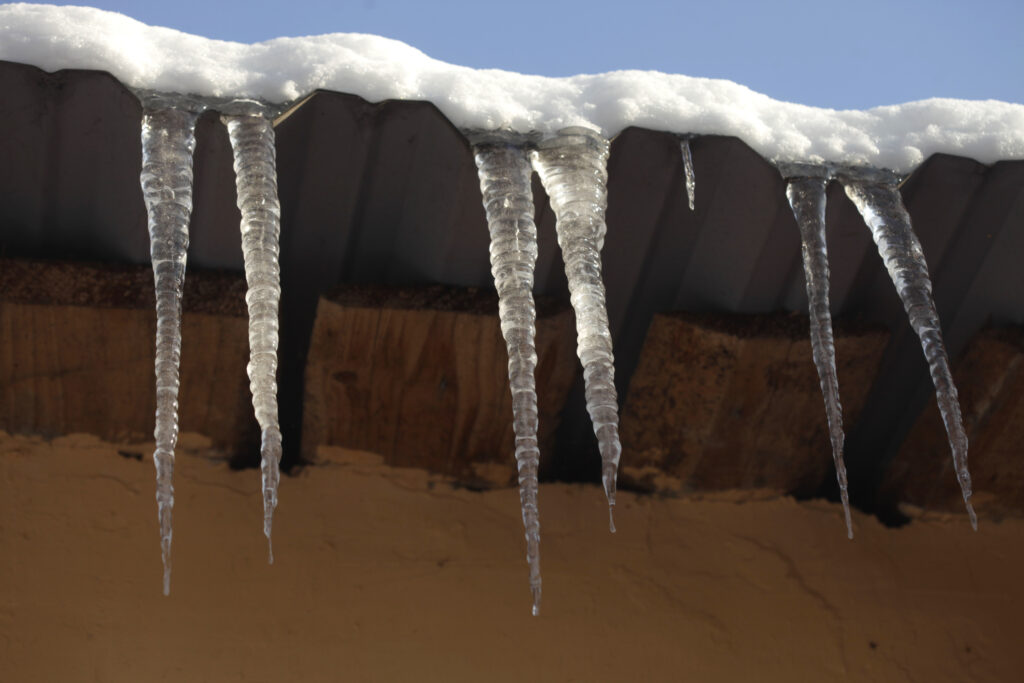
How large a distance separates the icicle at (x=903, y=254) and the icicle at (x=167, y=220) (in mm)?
1004

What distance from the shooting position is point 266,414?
1.36 meters

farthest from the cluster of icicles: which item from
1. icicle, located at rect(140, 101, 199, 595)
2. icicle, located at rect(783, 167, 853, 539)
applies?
icicle, located at rect(783, 167, 853, 539)

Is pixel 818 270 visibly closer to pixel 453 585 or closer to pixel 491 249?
pixel 491 249

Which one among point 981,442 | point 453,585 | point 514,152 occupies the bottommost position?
point 453,585

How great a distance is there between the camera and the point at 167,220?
4.31ft

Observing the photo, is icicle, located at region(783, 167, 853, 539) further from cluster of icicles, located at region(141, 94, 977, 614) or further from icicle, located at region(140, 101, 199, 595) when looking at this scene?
icicle, located at region(140, 101, 199, 595)

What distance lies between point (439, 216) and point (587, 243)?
0.98ft

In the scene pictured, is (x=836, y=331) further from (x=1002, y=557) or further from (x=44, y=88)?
(x=44, y=88)

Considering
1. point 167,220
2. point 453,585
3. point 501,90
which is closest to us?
point 167,220

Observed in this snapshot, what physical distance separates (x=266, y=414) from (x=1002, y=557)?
65.1 inches

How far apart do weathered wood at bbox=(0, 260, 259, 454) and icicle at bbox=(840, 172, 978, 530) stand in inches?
41.6

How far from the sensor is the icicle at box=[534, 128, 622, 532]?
52.9 inches

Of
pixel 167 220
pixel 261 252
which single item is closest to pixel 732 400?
pixel 261 252

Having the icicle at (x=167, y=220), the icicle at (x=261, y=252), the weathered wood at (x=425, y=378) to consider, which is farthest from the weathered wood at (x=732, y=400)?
the icicle at (x=167, y=220)
